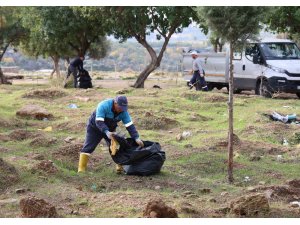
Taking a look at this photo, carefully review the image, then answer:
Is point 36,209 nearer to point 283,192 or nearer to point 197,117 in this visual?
point 283,192

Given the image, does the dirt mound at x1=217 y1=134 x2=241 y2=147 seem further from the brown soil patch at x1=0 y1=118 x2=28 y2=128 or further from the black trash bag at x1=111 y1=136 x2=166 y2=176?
the brown soil patch at x1=0 y1=118 x2=28 y2=128

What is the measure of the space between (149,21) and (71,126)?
45.6ft

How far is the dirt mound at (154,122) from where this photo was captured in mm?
15352

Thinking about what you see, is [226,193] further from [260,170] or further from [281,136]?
[281,136]

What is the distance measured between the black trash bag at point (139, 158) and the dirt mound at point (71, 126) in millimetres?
4327

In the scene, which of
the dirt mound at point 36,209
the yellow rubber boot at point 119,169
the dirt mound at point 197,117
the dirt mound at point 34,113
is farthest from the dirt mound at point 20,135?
the dirt mound at point 36,209

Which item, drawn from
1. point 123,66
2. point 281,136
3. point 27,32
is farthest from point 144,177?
point 123,66

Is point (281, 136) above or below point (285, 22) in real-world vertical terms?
below

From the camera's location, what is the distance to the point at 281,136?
1386 centimetres

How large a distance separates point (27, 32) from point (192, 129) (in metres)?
26.7

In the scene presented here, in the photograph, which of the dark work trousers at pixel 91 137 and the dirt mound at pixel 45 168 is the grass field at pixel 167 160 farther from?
the dark work trousers at pixel 91 137

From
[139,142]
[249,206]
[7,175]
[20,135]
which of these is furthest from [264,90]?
[249,206]

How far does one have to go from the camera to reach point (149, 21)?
28.1 m

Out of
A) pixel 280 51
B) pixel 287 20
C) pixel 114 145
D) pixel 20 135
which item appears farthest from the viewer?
pixel 287 20
